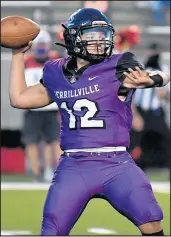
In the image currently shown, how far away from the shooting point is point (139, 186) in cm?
440

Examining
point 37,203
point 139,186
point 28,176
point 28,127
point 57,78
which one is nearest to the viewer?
point 139,186

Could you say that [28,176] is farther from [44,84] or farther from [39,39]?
[44,84]

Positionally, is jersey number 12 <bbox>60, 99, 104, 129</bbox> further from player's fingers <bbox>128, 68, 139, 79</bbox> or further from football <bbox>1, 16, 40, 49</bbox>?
football <bbox>1, 16, 40, 49</bbox>

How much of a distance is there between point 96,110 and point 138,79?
0.29 m

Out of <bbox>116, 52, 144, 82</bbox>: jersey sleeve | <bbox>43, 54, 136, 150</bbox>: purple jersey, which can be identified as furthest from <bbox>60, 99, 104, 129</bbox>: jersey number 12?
<bbox>116, 52, 144, 82</bbox>: jersey sleeve

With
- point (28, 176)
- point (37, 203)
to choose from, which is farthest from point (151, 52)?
point (37, 203)

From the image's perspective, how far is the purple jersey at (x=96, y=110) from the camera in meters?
4.56

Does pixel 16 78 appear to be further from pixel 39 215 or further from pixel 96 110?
pixel 39 215

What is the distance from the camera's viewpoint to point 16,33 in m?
4.74

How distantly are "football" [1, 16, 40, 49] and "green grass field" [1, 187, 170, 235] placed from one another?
216cm

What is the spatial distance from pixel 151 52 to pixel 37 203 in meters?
3.09

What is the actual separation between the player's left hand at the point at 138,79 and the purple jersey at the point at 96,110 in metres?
0.07

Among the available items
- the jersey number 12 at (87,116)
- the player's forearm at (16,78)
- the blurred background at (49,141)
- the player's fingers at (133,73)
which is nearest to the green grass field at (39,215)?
the blurred background at (49,141)

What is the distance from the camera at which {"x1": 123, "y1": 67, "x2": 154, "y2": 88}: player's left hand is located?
4451 mm
